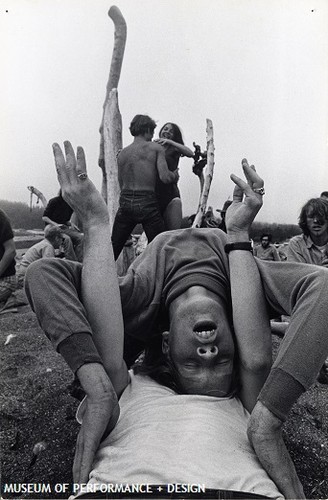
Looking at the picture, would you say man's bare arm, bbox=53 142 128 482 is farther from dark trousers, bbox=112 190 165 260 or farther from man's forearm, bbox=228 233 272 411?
dark trousers, bbox=112 190 165 260

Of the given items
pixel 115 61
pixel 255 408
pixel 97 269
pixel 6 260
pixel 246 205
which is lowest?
pixel 6 260

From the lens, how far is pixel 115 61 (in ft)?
8.34

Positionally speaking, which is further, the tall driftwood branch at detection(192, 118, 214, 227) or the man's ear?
the tall driftwood branch at detection(192, 118, 214, 227)

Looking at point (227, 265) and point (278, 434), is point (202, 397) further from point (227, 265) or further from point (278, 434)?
point (227, 265)

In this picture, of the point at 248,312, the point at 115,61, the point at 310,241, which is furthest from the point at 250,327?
the point at 115,61

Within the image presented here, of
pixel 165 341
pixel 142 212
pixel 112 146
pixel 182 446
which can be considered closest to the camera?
pixel 182 446

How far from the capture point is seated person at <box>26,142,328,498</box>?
3.17 ft

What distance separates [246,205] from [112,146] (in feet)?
6.38

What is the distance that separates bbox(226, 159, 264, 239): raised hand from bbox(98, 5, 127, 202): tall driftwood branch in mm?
821

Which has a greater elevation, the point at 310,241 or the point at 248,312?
the point at 248,312

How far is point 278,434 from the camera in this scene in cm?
99

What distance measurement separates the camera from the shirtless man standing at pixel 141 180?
249 cm

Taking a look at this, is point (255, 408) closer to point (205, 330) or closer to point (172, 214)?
point (205, 330)

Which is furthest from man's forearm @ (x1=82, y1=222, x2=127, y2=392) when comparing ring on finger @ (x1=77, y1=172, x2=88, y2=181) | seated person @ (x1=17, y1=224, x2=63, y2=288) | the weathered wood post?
the weathered wood post
